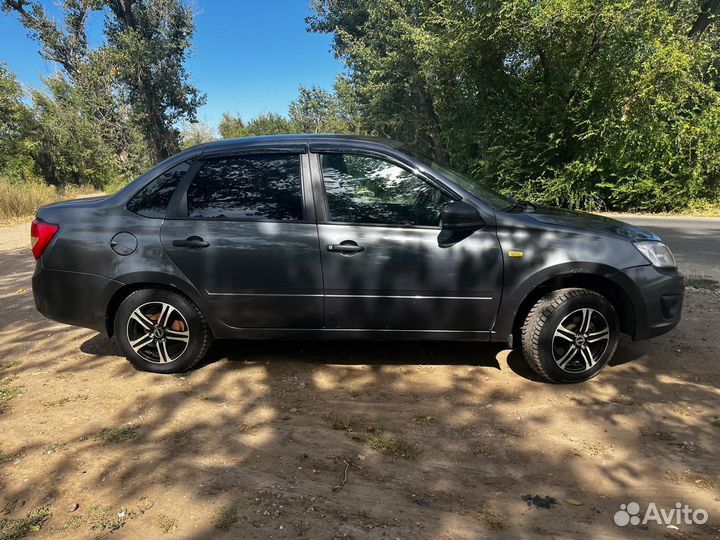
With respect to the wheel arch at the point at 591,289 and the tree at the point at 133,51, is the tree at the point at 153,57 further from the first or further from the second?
the wheel arch at the point at 591,289

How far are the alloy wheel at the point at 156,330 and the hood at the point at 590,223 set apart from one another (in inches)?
111

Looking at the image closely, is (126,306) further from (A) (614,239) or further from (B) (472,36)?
(B) (472,36)

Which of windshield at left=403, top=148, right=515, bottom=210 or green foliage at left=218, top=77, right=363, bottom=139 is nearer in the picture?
windshield at left=403, top=148, right=515, bottom=210

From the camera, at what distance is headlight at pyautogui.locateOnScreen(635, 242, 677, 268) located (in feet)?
11.4

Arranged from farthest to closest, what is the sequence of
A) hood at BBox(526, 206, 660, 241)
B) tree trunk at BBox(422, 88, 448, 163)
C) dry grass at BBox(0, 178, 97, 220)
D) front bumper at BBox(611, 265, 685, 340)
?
tree trunk at BBox(422, 88, 448, 163) < dry grass at BBox(0, 178, 97, 220) < hood at BBox(526, 206, 660, 241) < front bumper at BBox(611, 265, 685, 340)

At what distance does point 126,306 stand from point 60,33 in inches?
1208

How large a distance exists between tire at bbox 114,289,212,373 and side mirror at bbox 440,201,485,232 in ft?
6.54

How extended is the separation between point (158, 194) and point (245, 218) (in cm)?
74

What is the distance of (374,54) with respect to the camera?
83.0ft

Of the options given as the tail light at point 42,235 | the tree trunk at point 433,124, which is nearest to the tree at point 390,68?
the tree trunk at point 433,124

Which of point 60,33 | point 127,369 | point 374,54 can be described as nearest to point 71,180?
point 60,33

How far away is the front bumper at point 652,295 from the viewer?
135 inches

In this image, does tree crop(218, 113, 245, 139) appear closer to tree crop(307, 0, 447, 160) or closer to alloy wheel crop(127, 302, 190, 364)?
tree crop(307, 0, 447, 160)

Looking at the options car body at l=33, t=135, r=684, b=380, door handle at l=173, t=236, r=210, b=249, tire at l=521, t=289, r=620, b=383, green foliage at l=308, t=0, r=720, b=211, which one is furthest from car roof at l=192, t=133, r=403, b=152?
green foliage at l=308, t=0, r=720, b=211
